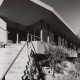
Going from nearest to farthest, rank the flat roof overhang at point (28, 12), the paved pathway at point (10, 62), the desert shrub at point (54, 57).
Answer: the paved pathway at point (10, 62) < the flat roof overhang at point (28, 12) < the desert shrub at point (54, 57)

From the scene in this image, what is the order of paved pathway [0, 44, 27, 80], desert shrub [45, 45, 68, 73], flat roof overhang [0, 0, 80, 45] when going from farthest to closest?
desert shrub [45, 45, 68, 73] < flat roof overhang [0, 0, 80, 45] < paved pathway [0, 44, 27, 80]

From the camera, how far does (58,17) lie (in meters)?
20.5

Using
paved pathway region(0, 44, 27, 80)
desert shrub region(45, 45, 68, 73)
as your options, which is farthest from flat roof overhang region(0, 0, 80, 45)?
paved pathway region(0, 44, 27, 80)

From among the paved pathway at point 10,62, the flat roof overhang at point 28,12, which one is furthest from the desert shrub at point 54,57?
the paved pathway at point 10,62

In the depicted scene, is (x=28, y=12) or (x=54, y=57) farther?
(x=28, y=12)

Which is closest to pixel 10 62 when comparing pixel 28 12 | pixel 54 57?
pixel 54 57

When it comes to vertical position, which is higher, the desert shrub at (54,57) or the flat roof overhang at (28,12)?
the flat roof overhang at (28,12)

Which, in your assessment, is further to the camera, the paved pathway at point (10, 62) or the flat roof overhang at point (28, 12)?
the flat roof overhang at point (28, 12)

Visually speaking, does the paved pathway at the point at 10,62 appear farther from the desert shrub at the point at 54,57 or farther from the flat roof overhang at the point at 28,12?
the desert shrub at the point at 54,57

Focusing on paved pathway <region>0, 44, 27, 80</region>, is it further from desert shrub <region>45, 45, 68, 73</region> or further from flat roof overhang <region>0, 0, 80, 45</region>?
desert shrub <region>45, 45, 68, 73</region>

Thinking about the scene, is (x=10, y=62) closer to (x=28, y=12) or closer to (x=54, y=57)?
(x=54, y=57)

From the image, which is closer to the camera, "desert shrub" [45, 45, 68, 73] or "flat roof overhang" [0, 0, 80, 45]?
"flat roof overhang" [0, 0, 80, 45]

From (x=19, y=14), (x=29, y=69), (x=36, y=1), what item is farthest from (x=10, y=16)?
(x=29, y=69)

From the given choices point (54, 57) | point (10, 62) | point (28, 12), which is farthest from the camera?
point (28, 12)
